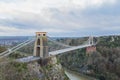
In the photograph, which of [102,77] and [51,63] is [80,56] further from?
[51,63]

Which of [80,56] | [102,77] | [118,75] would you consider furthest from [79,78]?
[80,56]

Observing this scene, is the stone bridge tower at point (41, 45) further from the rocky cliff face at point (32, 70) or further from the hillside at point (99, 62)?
the hillside at point (99, 62)

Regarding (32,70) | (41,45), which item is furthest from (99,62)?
(32,70)

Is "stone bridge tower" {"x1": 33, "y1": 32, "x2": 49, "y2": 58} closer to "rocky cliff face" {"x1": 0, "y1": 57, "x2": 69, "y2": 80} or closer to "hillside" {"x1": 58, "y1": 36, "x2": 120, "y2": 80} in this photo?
"rocky cliff face" {"x1": 0, "y1": 57, "x2": 69, "y2": 80}

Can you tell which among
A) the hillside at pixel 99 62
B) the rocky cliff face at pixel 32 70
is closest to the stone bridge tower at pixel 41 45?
the rocky cliff face at pixel 32 70

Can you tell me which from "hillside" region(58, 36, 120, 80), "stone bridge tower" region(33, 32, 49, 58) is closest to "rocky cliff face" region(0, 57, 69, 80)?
"stone bridge tower" region(33, 32, 49, 58)
